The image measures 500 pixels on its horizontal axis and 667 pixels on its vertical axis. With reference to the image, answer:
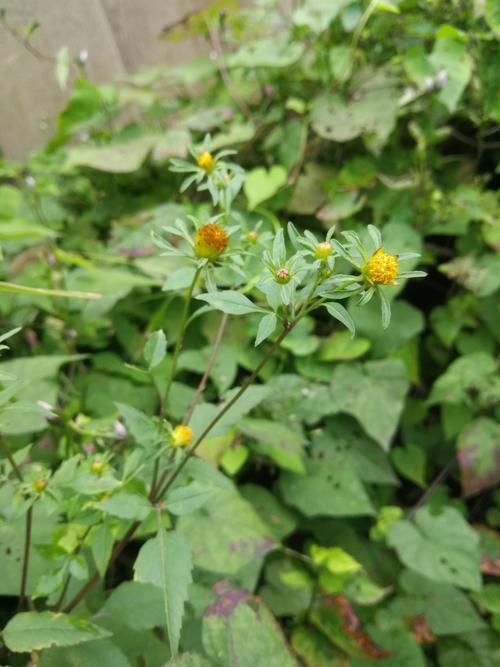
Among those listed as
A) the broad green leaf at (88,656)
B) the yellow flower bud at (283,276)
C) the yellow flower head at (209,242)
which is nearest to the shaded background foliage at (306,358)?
the broad green leaf at (88,656)

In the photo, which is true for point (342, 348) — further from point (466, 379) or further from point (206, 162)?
point (206, 162)

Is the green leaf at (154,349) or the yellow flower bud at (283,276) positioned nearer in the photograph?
the yellow flower bud at (283,276)

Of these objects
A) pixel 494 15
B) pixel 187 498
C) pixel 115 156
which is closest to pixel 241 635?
pixel 187 498

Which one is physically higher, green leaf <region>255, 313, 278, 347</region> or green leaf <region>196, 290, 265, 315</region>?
green leaf <region>196, 290, 265, 315</region>

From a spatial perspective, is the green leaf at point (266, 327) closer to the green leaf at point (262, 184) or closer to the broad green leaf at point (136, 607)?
the broad green leaf at point (136, 607)

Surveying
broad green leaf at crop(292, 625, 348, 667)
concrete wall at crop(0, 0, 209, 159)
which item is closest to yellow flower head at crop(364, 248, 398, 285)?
broad green leaf at crop(292, 625, 348, 667)

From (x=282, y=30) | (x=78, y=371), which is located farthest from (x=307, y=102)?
(x=78, y=371)

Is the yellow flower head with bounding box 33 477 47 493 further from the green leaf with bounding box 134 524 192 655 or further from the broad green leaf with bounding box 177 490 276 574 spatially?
the broad green leaf with bounding box 177 490 276 574
